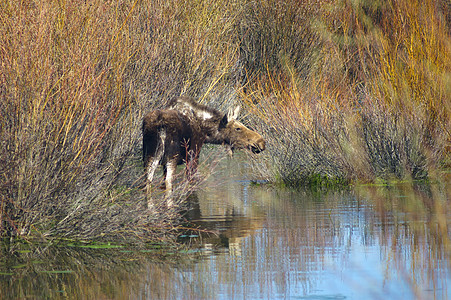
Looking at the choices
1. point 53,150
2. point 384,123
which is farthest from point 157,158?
point 384,123

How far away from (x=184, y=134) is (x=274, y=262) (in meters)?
6.66

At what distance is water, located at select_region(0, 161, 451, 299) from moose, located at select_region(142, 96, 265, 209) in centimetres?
194

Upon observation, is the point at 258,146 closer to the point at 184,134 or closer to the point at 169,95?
the point at 184,134

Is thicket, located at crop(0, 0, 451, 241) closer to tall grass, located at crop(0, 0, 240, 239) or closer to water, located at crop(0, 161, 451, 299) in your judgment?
tall grass, located at crop(0, 0, 240, 239)

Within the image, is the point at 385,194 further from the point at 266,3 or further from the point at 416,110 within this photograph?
the point at 266,3

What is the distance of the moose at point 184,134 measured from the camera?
1373 cm

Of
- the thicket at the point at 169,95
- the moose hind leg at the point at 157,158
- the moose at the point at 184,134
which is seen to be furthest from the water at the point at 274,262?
the moose at the point at 184,134

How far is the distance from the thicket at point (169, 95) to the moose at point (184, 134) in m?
0.38

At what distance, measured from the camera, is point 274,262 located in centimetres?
809

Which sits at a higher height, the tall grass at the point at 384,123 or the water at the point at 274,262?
the tall grass at the point at 384,123

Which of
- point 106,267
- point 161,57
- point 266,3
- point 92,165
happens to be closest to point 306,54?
point 266,3

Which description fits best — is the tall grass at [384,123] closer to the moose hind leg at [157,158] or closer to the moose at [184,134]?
the moose at [184,134]

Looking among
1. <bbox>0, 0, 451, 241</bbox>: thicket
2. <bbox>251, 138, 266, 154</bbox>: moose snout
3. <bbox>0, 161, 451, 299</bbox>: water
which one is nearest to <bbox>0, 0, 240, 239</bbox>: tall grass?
<bbox>0, 0, 451, 241</bbox>: thicket

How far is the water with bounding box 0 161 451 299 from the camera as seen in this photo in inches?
274
